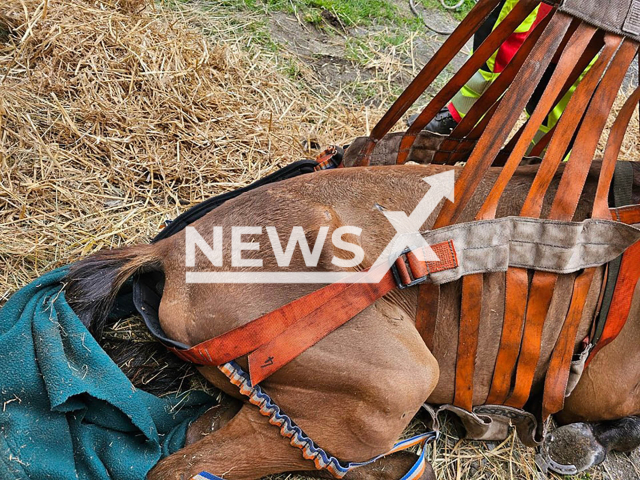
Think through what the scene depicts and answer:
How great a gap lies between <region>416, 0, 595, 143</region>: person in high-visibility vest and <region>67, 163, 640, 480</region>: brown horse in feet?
3.40

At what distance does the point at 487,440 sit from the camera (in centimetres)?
239

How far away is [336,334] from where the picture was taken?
5.92 ft

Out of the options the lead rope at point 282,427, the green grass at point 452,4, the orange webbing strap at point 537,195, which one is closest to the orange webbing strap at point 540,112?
the orange webbing strap at point 537,195

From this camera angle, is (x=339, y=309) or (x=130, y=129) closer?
(x=339, y=309)

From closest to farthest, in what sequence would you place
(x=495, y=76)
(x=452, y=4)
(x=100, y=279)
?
1. (x=100, y=279)
2. (x=495, y=76)
3. (x=452, y=4)

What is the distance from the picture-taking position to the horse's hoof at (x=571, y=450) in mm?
2361

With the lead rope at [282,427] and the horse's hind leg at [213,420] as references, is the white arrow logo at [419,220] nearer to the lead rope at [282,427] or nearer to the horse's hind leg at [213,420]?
the lead rope at [282,427]

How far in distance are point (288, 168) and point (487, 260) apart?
1.06 metres

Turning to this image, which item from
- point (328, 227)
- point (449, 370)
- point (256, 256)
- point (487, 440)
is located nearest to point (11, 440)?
point (256, 256)

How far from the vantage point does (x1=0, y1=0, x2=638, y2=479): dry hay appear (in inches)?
94.2

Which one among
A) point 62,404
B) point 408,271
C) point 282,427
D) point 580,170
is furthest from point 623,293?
point 62,404

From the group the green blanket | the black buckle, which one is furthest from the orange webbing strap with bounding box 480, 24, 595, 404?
the green blanket

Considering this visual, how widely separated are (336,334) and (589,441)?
4.54 feet

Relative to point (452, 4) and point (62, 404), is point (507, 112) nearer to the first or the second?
point (62, 404)
